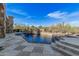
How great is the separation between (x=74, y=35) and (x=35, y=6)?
3.36ft

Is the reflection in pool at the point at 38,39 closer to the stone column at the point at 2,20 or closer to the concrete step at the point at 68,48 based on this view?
the concrete step at the point at 68,48

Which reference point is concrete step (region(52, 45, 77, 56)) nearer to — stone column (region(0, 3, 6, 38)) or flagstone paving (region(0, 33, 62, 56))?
flagstone paving (region(0, 33, 62, 56))

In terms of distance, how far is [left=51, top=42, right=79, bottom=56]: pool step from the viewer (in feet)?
11.1

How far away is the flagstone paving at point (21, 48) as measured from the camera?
3.60 meters

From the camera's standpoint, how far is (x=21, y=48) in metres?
3.91

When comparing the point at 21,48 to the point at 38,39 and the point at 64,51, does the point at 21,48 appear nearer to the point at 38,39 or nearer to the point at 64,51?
the point at 38,39

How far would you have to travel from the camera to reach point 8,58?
11.5ft

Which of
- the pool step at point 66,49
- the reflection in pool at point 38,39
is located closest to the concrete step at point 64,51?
the pool step at point 66,49

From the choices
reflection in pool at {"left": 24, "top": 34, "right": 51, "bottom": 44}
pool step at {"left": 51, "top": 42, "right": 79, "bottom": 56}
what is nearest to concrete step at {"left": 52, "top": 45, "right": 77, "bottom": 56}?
pool step at {"left": 51, "top": 42, "right": 79, "bottom": 56}

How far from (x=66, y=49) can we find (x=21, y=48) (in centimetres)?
95

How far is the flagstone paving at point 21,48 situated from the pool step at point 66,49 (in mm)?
100

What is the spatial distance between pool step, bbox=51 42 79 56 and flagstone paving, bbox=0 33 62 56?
10cm

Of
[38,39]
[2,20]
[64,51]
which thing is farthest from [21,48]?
[64,51]

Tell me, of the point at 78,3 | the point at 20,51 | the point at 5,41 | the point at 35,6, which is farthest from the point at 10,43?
the point at 78,3
